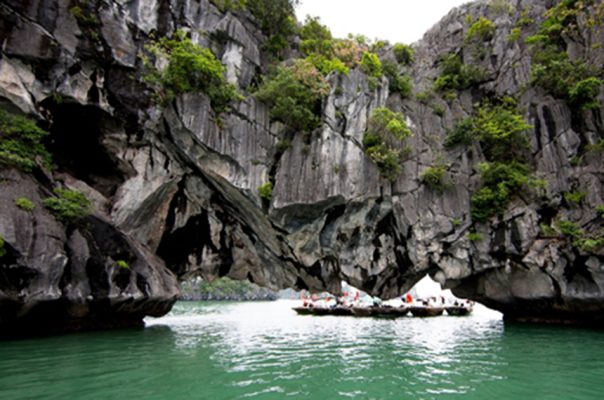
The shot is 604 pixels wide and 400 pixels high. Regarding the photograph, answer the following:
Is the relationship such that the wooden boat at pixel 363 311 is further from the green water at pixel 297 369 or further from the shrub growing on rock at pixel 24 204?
the shrub growing on rock at pixel 24 204

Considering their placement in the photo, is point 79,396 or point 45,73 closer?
point 79,396

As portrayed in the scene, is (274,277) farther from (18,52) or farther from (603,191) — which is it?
(603,191)

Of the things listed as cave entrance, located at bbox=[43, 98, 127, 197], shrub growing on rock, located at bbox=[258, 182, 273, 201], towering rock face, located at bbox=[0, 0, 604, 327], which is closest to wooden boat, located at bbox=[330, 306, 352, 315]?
towering rock face, located at bbox=[0, 0, 604, 327]

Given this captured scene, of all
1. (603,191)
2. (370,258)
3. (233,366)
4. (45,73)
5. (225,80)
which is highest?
(225,80)

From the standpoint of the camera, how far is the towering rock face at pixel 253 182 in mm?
11914

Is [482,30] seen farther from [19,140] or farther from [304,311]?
[304,311]

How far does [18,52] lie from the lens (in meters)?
11.3

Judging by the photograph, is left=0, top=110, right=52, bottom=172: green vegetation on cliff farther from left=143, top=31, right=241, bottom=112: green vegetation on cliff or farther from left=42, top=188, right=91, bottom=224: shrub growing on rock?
left=143, top=31, right=241, bottom=112: green vegetation on cliff

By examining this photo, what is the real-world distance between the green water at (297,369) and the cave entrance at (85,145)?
6.50 meters

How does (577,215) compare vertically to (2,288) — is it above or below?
above

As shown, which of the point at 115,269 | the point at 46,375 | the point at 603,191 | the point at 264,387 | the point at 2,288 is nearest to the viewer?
the point at 264,387

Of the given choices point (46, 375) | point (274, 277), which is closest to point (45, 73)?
point (46, 375)

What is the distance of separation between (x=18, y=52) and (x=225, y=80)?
23.8 feet

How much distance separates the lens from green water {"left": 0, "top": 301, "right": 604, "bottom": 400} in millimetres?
5457
